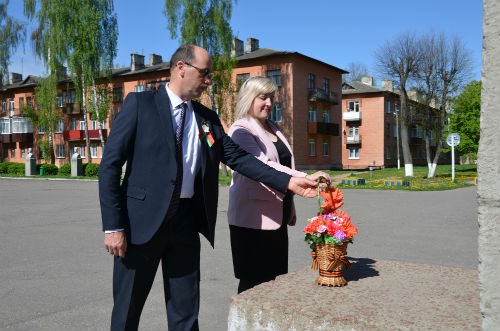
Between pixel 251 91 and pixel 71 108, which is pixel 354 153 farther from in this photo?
pixel 251 91

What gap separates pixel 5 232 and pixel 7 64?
3955 cm

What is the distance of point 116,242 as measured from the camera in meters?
2.57

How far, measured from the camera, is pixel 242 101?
11.9 feet

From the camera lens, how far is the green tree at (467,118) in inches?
1754

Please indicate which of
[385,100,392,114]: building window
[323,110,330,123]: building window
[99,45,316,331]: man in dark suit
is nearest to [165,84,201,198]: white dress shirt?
[99,45,316,331]: man in dark suit

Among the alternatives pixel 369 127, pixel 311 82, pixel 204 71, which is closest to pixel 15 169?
pixel 311 82

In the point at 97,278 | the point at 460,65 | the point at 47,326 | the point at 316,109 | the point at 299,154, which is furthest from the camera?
the point at 316,109

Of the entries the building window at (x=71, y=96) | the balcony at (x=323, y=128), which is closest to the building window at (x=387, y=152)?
the balcony at (x=323, y=128)

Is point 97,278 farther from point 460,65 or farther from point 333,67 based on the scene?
point 333,67

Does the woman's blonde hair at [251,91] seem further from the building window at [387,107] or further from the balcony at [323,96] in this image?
the building window at [387,107]

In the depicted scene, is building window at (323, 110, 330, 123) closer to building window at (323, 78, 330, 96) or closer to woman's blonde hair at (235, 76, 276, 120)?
building window at (323, 78, 330, 96)

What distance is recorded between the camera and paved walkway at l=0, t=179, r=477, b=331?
4.21 metres

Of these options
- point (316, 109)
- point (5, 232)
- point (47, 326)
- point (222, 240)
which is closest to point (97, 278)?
point (47, 326)

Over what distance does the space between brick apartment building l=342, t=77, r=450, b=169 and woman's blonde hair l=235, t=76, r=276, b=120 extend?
173 feet
